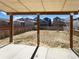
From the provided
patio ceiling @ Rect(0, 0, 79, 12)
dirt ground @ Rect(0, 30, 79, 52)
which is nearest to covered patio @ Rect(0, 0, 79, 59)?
patio ceiling @ Rect(0, 0, 79, 12)

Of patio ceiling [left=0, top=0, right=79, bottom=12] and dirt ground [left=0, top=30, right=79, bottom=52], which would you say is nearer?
patio ceiling [left=0, top=0, right=79, bottom=12]

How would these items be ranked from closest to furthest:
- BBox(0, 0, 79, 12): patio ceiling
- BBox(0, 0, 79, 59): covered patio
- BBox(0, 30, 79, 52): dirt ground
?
BBox(0, 0, 79, 12): patio ceiling, BBox(0, 0, 79, 59): covered patio, BBox(0, 30, 79, 52): dirt ground

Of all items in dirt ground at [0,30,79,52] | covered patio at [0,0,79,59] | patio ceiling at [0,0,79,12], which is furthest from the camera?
dirt ground at [0,30,79,52]

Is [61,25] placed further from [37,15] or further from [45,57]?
[45,57]

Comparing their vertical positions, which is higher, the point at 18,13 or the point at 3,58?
the point at 18,13

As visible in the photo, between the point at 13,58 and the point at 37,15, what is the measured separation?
2.51m

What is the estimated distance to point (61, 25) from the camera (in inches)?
417

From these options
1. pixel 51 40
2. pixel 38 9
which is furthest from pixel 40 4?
pixel 51 40

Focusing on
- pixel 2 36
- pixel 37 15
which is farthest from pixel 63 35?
pixel 37 15

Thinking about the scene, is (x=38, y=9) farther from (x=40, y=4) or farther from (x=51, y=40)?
(x=51, y=40)

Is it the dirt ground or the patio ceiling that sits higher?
the patio ceiling

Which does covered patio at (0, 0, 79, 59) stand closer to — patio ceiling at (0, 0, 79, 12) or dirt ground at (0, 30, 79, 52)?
patio ceiling at (0, 0, 79, 12)

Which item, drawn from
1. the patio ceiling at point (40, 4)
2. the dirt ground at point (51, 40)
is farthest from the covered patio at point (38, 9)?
the dirt ground at point (51, 40)

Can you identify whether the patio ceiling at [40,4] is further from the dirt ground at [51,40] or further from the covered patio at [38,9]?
the dirt ground at [51,40]
